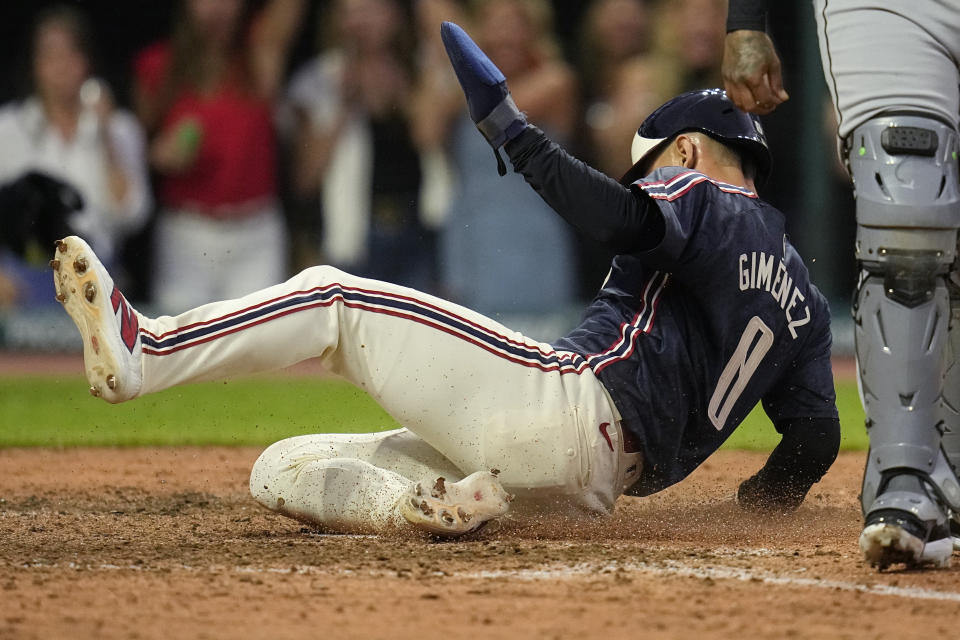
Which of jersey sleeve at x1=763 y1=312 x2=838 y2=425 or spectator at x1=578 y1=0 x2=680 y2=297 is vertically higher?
spectator at x1=578 y1=0 x2=680 y2=297

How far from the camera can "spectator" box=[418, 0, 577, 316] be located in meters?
10.8

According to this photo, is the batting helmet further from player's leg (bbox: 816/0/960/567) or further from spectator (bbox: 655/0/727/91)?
spectator (bbox: 655/0/727/91)

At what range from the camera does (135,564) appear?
318 cm

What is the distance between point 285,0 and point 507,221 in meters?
2.64

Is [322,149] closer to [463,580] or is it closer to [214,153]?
[214,153]

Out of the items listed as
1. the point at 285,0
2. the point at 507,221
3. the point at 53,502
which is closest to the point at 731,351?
the point at 53,502

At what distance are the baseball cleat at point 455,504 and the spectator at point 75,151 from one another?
8105 millimetres

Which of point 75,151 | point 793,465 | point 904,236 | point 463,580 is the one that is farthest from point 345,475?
point 75,151

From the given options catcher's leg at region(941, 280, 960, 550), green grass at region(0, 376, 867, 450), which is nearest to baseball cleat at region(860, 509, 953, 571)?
catcher's leg at region(941, 280, 960, 550)

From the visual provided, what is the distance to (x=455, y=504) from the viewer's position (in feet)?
11.0

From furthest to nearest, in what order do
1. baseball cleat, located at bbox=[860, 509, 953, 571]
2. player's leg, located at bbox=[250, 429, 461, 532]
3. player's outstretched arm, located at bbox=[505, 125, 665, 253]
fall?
player's leg, located at bbox=[250, 429, 461, 532]
player's outstretched arm, located at bbox=[505, 125, 665, 253]
baseball cleat, located at bbox=[860, 509, 953, 571]

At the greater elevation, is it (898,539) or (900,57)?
(900,57)

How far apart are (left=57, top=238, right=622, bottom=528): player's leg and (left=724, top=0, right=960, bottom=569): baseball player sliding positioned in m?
0.74

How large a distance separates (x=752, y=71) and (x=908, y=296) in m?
0.63
